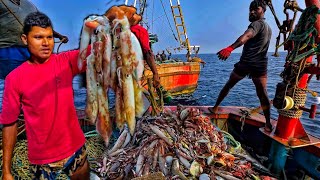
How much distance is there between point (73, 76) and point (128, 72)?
802 mm

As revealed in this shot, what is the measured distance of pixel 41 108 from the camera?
220cm

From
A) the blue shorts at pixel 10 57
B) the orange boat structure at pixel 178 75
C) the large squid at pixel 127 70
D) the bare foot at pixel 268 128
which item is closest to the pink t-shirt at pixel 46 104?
the large squid at pixel 127 70

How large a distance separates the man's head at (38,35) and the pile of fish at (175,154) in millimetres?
2448

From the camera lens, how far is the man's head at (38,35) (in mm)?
2041

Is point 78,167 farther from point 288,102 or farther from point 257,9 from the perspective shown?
point 257,9

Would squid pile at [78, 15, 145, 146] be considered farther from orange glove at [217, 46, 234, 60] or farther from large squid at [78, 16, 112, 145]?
orange glove at [217, 46, 234, 60]

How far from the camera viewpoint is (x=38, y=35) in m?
2.04

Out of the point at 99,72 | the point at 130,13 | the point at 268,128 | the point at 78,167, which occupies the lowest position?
the point at 268,128

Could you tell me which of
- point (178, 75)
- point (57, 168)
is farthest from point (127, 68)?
point (178, 75)

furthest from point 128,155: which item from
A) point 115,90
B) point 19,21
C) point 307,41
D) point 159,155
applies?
point 307,41

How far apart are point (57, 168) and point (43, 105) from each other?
2.30ft

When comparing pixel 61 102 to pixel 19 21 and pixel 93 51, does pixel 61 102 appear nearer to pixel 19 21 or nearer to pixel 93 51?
pixel 93 51

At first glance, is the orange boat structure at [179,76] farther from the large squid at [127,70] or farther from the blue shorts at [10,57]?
the large squid at [127,70]

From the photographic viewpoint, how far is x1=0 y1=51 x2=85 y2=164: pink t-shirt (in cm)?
214
